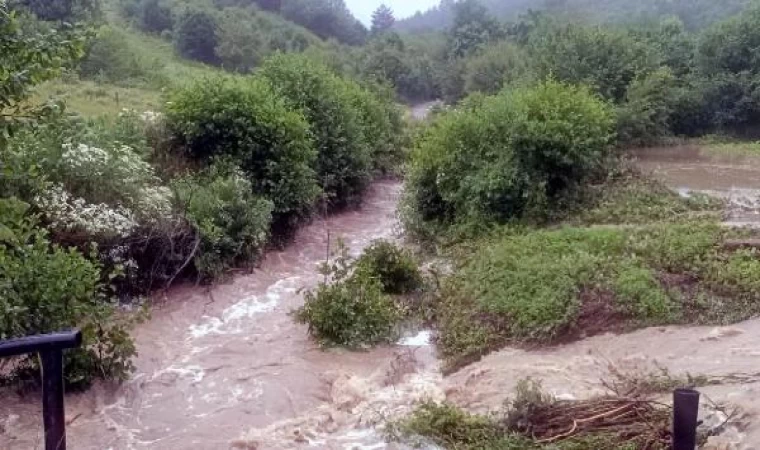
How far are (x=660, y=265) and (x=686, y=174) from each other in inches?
358

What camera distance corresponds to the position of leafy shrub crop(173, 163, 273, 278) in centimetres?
1324

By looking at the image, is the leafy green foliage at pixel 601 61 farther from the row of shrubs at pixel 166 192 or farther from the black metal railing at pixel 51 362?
the black metal railing at pixel 51 362

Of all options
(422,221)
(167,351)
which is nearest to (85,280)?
(167,351)

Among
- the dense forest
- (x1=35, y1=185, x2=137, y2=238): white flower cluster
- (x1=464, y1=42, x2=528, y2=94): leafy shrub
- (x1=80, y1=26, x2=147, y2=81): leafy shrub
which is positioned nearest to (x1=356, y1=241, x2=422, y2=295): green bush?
the dense forest

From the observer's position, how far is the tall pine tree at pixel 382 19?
7594 centimetres

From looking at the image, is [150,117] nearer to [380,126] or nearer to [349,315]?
[349,315]

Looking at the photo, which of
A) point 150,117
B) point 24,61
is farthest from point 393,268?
point 24,61

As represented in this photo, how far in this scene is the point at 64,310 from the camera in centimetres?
890

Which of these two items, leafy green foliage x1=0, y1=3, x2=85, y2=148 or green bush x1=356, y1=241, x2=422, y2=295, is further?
green bush x1=356, y1=241, x2=422, y2=295

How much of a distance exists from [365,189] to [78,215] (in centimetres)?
1049

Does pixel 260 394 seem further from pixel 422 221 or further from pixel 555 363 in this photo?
pixel 422 221

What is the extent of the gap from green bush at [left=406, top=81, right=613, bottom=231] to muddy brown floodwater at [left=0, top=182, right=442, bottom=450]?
424 cm

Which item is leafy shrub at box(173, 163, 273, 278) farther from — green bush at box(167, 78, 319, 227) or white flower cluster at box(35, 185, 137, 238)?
white flower cluster at box(35, 185, 137, 238)

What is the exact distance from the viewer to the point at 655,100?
2278cm
